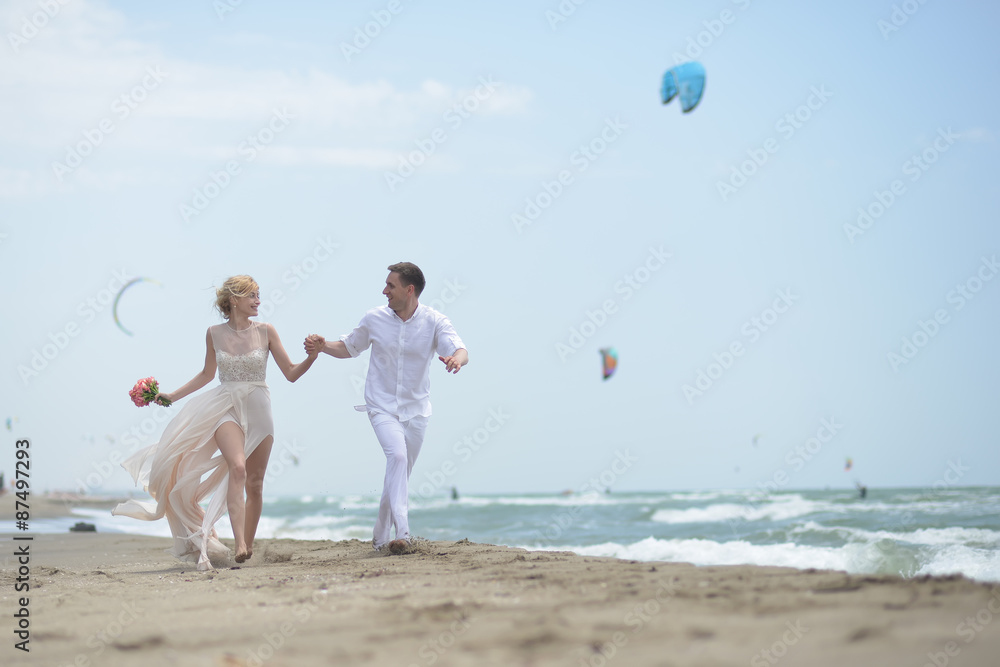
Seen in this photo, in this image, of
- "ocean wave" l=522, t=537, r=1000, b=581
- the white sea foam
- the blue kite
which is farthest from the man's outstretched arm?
the white sea foam

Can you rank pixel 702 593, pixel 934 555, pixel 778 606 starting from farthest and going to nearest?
pixel 934 555
pixel 702 593
pixel 778 606

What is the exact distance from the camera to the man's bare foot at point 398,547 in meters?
6.59

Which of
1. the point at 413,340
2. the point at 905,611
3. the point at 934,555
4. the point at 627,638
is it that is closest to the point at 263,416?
the point at 413,340

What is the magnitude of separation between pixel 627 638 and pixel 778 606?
621mm

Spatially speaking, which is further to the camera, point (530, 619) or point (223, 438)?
point (223, 438)

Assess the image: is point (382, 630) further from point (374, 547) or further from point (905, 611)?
point (374, 547)

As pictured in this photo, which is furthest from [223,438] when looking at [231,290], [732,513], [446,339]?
[732,513]

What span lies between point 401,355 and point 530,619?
3.85m

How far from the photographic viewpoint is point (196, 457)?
269 inches

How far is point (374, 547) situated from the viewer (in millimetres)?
7082

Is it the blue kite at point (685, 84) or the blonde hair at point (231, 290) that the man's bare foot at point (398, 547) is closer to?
the blonde hair at point (231, 290)

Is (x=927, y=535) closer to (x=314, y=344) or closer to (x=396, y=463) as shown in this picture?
(x=396, y=463)

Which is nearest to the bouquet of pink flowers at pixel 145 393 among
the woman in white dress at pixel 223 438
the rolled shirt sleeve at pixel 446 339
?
the woman in white dress at pixel 223 438

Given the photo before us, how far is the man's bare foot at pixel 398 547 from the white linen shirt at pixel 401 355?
0.94 m
